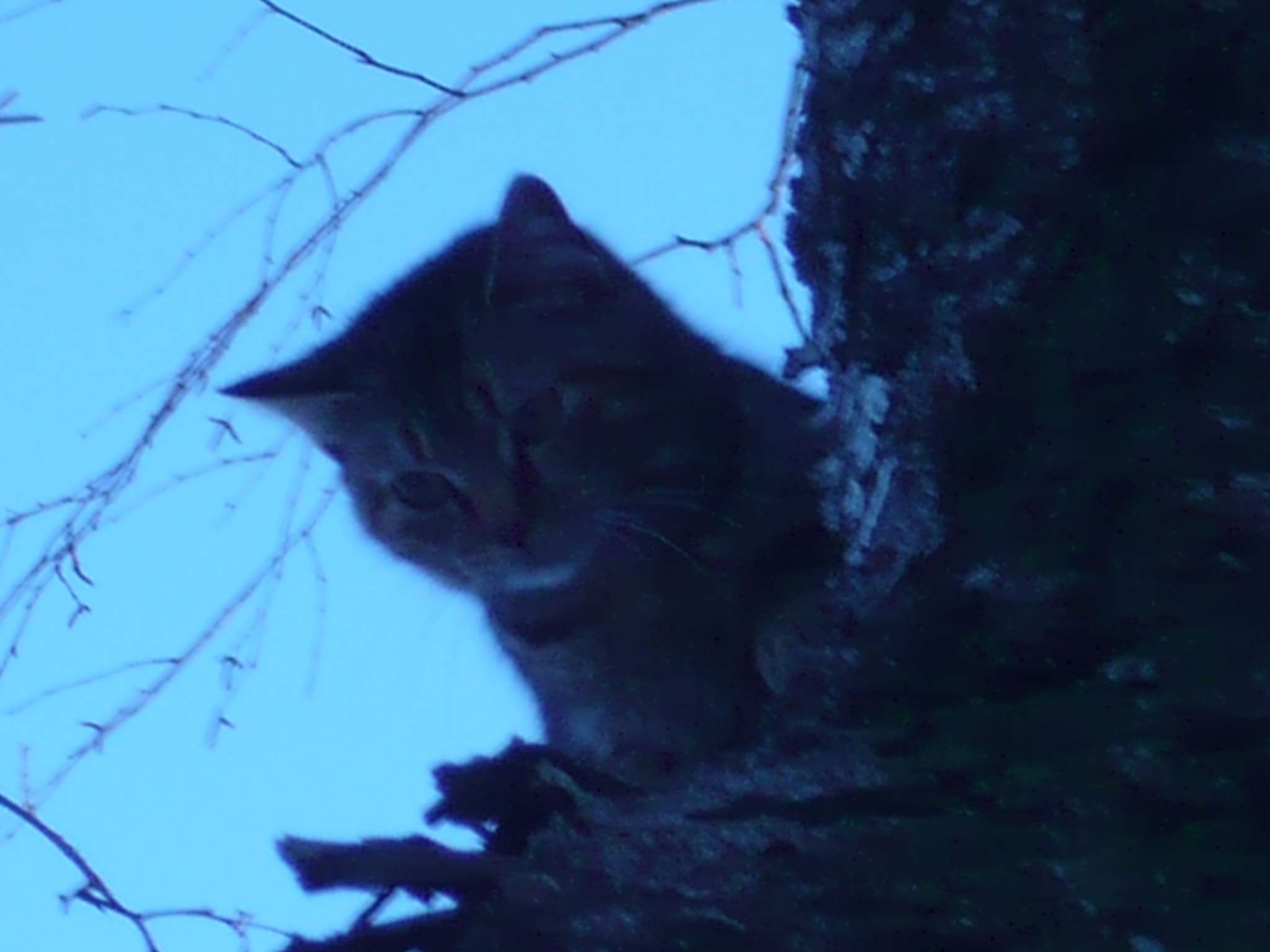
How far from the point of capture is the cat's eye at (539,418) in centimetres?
190

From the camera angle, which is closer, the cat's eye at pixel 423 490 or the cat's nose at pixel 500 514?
the cat's nose at pixel 500 514

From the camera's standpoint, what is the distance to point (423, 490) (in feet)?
6.69

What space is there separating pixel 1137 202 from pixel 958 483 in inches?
8.0

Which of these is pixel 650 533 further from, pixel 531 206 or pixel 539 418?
pixel 531 206

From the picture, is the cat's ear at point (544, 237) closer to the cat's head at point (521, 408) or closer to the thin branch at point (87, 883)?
the cat's head at point (521, 408)

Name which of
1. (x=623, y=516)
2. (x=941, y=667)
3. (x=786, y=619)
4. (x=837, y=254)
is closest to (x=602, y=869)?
(x=941, y=667)

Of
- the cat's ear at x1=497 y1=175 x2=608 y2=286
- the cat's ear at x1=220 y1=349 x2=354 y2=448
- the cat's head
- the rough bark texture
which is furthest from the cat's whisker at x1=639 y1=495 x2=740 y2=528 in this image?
the rough bark texture

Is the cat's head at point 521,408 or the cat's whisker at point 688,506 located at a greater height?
the cat's head at point 521,408

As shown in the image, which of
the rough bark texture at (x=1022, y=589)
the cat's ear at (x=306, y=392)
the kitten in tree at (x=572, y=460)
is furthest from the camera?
the cat's ear at (x=306, y=392)

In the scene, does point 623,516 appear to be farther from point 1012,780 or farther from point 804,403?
point 1012,780

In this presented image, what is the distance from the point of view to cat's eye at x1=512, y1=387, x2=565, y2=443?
6.23 feet

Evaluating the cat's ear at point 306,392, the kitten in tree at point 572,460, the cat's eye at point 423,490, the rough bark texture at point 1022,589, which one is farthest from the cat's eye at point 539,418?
the rough bark texture at point 1022,589

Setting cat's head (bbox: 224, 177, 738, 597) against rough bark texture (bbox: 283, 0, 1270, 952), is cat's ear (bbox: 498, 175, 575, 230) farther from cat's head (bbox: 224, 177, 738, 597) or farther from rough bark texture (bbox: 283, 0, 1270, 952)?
rough bark texture (bbox: 283, 0, 1270, 952)

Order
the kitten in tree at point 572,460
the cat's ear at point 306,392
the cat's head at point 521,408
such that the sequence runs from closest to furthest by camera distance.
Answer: the kitten in tree at point 572,460 → the cat's head at point 521,408 → the cat's ear at point 306,392
